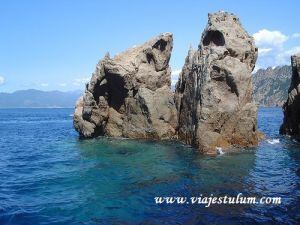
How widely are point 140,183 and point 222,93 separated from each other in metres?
17.3

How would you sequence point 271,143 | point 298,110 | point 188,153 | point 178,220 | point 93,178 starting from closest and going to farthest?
point 178,220 < point 93,178 < point 188,153 < point 271,143 < point 298,110

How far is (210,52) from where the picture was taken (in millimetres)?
43625

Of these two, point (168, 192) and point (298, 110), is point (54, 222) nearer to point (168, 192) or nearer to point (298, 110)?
point (168, 192)

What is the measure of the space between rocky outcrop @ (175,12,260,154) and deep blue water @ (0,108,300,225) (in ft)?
7.23

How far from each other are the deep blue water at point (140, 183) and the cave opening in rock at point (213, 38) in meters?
12.7

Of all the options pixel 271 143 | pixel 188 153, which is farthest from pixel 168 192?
pixel 271 143

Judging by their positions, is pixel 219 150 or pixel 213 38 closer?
pixel 219 150

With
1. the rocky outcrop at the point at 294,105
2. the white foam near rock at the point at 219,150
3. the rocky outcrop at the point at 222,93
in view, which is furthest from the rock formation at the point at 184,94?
the rocky outcrop at the point at 294,105

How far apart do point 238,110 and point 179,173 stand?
1347 cm

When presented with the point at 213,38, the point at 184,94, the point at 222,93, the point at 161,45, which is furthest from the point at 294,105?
the point at 161,45

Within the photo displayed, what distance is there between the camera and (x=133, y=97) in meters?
53.0

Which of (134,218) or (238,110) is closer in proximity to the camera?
(134,218)

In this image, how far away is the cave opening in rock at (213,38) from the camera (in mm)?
46134

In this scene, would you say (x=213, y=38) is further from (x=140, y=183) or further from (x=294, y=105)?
(x=140, y=183)
